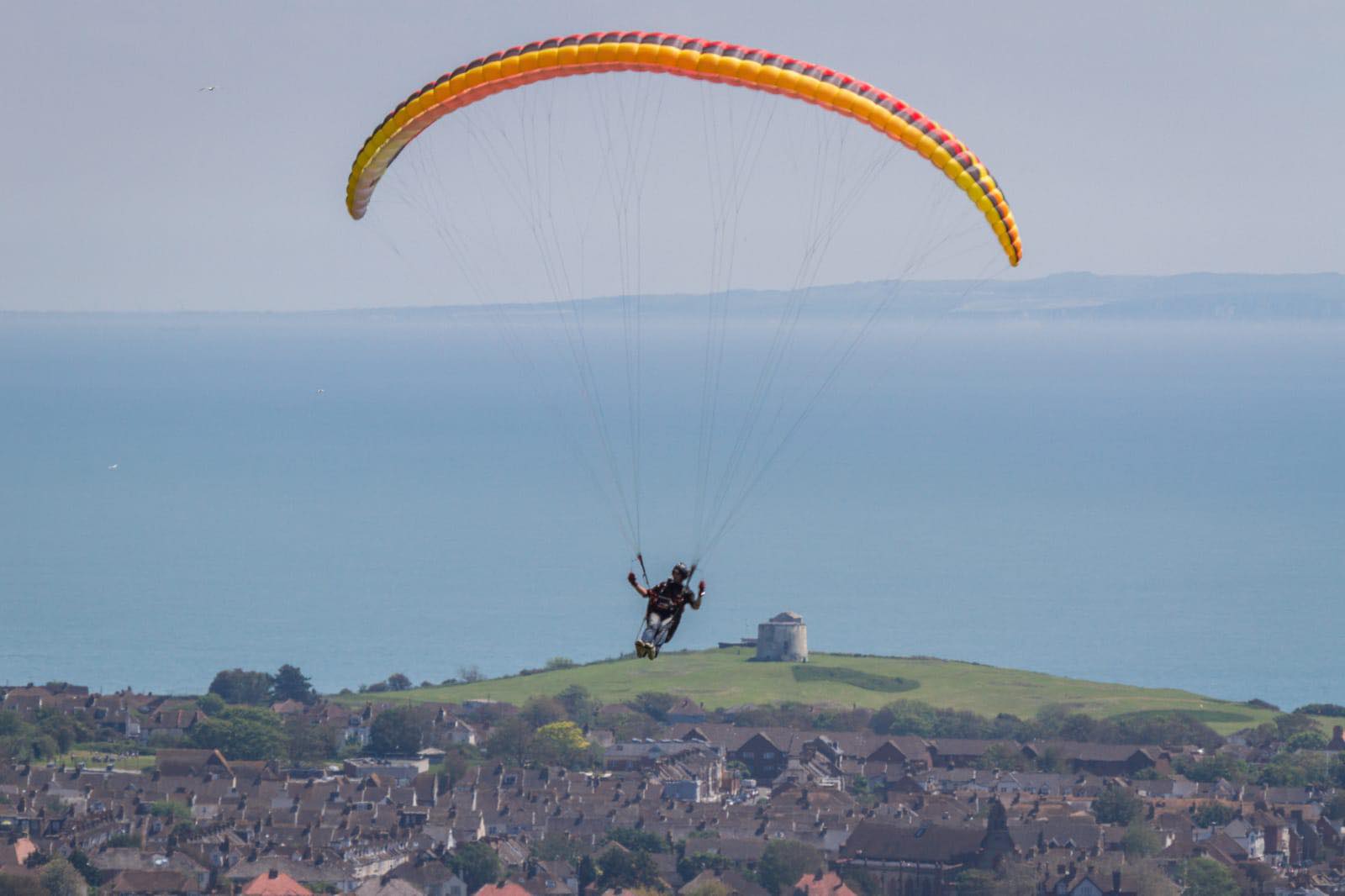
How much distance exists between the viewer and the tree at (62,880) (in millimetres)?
54750

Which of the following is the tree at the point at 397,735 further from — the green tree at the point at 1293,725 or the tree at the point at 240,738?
the green tree at the point at 1293,725

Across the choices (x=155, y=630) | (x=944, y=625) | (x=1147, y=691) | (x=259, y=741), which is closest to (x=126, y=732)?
(x=259, y=741)

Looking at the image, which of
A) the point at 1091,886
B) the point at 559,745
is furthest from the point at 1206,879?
the point at 559,745

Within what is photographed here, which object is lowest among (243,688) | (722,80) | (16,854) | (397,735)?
(16,854)

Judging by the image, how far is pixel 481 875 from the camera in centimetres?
5897

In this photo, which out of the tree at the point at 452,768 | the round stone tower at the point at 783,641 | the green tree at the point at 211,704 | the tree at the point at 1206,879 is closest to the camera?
the tree at the point at 1206,879

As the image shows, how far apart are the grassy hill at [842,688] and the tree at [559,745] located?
37.7 feet

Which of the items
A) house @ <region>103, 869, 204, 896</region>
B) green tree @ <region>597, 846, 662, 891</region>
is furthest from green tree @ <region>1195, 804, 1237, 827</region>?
house @ <region>103, 869, 204, 896</region>

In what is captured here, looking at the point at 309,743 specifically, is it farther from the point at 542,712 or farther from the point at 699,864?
the point at 699,864

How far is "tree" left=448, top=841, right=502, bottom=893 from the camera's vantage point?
5881 centimetres

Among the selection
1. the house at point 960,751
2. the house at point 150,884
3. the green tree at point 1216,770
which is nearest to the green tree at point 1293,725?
the green tree at point 1216,770

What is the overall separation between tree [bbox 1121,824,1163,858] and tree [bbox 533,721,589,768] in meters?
20.6

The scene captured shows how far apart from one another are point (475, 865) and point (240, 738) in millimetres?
21322

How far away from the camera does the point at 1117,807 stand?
224 feet
